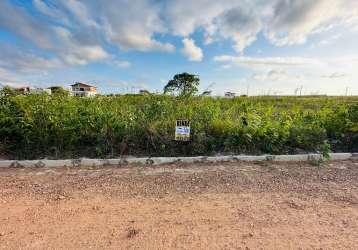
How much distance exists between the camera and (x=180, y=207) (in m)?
2.97

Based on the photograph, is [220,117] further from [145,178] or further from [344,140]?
[344,140]

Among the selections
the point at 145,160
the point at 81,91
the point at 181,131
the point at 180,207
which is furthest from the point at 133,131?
the point at 81,91

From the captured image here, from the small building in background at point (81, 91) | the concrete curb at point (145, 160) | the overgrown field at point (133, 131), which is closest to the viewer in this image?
the concrete curb at point (145, 160)

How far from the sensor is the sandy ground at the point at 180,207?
2.35m

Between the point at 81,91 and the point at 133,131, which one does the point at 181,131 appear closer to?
the point at 133,131

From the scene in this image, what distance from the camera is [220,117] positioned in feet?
17.9

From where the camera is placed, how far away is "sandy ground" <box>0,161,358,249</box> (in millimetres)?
2354

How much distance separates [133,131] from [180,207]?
7.79 ft

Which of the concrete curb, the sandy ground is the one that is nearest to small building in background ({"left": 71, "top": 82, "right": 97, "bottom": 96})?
the concrete curb

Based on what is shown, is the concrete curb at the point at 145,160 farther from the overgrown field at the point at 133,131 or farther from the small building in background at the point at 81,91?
the small building in background at the point at 81,91

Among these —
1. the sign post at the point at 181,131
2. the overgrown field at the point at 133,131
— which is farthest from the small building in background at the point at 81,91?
the sign post at the point at 181,131

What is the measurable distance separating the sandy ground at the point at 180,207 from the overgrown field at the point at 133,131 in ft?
2.17

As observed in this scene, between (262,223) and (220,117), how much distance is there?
10.1 feet

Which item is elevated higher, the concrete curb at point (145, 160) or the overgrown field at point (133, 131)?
the overgrown field at point (133, 131)
